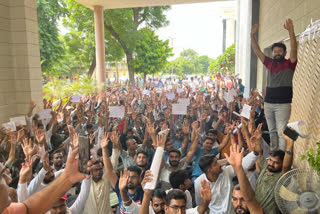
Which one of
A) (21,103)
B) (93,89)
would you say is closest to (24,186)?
(21,103)

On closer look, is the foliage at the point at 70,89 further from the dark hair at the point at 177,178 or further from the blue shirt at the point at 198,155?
the dark hair at the point at 177,178

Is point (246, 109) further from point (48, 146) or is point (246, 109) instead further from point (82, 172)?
point (48, 146)

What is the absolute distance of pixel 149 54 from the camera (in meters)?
22.3

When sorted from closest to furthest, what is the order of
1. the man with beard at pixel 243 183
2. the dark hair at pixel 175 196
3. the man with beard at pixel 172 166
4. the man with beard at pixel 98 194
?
the man with beard at pixel 243 183 → the dark hair at pixel 175 196 → the man with beard at pixel 98 194 → the man with beard at pixel 172 166

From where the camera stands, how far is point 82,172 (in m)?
2.11

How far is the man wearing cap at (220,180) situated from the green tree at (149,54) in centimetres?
1806

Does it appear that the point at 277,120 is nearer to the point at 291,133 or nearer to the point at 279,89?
the point at 279,89

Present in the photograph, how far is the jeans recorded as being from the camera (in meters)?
4.02

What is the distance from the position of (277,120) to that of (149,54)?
18.9m

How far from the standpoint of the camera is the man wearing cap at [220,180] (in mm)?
3043

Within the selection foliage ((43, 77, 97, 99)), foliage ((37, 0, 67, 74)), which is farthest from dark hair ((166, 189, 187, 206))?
foliage ((43, 77, 97, 99))

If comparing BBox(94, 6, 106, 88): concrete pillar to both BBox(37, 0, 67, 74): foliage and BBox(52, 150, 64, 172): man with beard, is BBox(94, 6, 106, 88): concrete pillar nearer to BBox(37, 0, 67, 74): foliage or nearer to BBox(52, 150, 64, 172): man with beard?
BBox(37, 0, 67, 74): foliage

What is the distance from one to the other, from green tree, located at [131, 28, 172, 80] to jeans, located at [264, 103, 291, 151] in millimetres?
17176

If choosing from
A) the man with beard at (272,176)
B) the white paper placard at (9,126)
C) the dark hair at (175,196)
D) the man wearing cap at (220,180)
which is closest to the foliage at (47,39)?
the white paper placard at (9,126)
